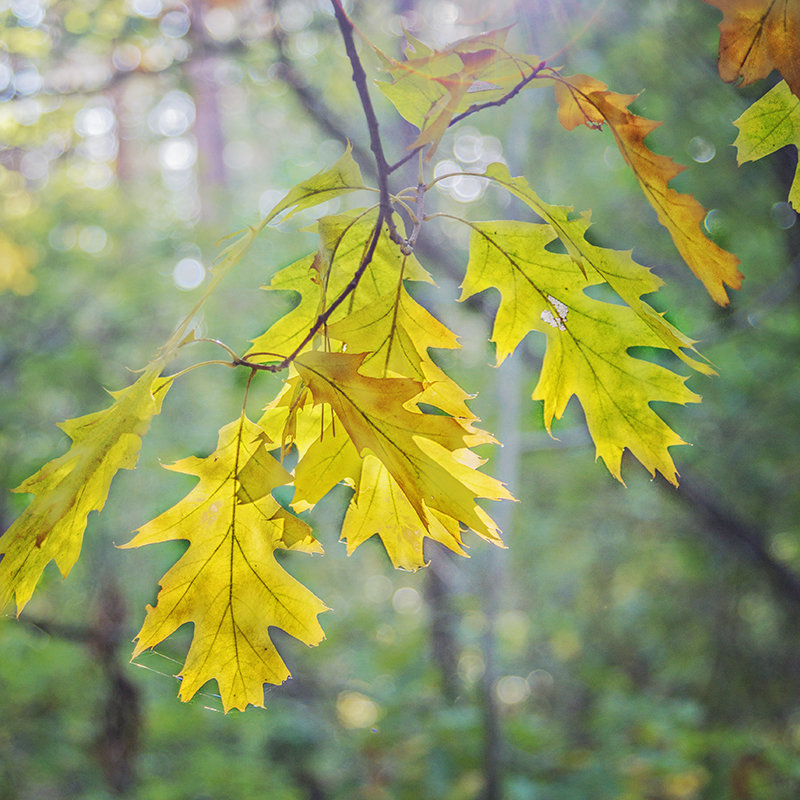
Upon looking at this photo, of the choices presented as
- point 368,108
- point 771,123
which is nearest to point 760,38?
point 771,123

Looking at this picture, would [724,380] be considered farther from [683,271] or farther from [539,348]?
[539,348]

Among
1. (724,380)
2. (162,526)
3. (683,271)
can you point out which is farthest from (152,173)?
(162,526)

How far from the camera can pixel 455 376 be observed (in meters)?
3.27

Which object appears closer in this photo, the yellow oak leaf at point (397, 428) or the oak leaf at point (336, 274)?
the yellow oak leaf at point (397, 428)

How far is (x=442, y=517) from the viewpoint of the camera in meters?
0.68

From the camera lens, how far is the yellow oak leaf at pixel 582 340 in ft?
2.58

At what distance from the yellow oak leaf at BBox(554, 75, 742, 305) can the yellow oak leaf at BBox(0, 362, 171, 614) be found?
→ 520 millimetres

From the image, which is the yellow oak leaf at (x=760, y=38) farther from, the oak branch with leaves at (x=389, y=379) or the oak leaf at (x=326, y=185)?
the oak leaf at (x=326, y=185)

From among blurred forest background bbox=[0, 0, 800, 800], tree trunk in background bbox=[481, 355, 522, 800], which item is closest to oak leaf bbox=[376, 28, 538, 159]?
blurred forest background bbox=[0, 0, 800, 800]

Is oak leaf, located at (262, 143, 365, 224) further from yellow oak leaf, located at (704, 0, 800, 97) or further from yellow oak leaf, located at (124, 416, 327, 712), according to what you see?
yellow oak leaf, located at (704, 0, 800, 97)

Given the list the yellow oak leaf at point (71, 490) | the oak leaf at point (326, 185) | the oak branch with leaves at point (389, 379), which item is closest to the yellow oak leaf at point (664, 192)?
the oak branch with leaves at point (389, 379)

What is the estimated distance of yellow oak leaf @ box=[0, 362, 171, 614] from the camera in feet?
1.93

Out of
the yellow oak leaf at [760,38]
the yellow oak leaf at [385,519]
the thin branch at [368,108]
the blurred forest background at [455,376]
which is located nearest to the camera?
the yellow oak leaf at [760,38]

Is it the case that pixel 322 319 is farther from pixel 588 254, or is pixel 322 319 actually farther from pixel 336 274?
pixel 588 254
